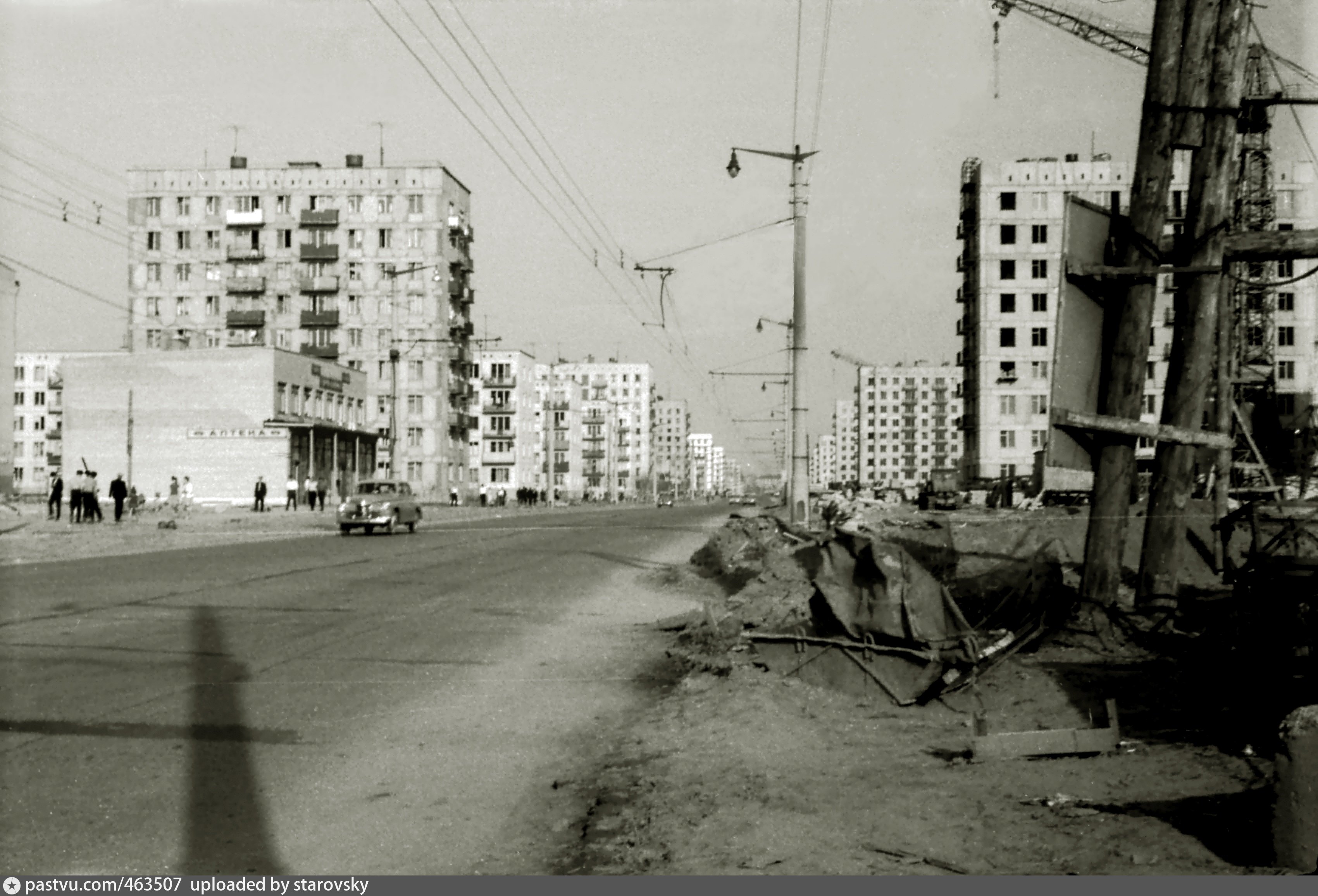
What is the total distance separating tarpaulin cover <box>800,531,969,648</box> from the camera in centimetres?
841

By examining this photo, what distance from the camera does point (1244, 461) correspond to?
36.2m

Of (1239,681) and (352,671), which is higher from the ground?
(1239,681)

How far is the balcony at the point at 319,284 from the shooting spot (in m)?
98.1

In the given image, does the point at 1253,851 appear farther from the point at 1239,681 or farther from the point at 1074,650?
the point at 1074,650

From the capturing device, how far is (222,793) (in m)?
6.15

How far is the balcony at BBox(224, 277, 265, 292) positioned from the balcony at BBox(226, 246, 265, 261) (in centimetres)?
149

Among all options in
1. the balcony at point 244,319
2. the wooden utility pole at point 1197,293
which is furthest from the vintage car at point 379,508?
the balcony at point 244,319

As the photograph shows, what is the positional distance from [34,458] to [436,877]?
13102 centimetres

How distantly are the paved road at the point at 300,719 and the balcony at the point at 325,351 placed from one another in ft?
271

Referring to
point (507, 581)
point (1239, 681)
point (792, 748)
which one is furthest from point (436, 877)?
point (507, 581)

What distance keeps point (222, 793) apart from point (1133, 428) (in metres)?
6.29

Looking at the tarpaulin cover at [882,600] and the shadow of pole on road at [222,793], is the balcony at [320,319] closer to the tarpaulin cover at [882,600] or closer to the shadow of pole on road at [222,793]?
the shadow of pole on road at [222,793]

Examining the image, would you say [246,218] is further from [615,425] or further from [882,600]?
[882,600]

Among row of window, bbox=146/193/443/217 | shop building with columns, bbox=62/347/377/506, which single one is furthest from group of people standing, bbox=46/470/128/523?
row of window, bbox=146/193/443/217
